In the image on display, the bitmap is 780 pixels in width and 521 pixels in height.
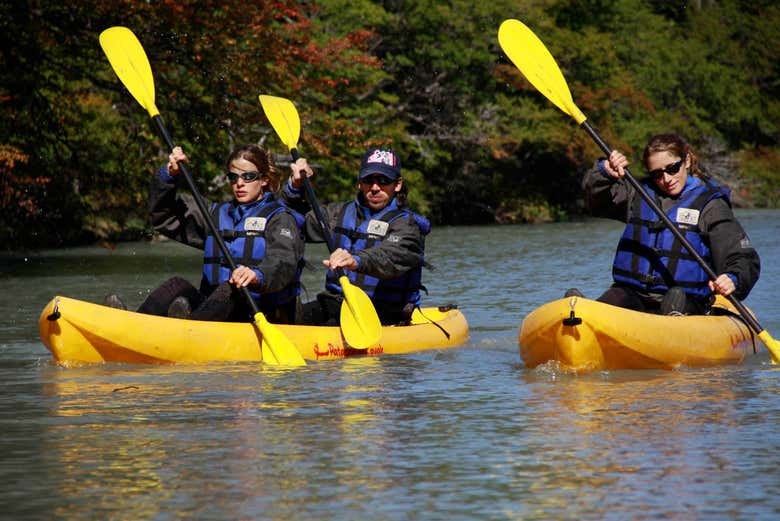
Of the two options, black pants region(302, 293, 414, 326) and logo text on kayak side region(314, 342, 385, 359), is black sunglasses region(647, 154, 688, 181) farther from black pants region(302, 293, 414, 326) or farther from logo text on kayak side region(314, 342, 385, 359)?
logo text on kayak side region(314, 342, 385, 359)

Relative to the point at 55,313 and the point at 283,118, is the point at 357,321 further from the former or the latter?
the point at 283,118

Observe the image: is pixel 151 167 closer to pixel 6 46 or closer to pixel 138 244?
pixel 6 46

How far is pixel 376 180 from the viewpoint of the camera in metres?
7.38

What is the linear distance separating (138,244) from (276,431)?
13978mm

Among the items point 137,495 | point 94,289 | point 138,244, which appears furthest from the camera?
point 138,244

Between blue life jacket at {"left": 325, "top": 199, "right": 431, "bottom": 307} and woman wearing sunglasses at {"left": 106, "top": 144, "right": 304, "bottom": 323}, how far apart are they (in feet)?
1.16

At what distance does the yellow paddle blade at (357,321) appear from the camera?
23.0ft

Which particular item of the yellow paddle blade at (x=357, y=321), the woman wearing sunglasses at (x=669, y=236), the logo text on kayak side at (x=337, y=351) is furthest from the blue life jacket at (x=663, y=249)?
the logo text on kayak side at (x=337, y=351)

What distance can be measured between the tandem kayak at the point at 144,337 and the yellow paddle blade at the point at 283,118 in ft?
5.40

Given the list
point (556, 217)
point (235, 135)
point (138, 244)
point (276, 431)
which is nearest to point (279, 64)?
point (235, 135)

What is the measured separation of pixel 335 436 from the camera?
5055mm

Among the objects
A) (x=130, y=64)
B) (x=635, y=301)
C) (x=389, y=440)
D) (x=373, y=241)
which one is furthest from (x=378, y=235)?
(x=389, y=440)

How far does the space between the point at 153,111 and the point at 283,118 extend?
949mm

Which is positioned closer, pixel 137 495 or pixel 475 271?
pixel 137 495
